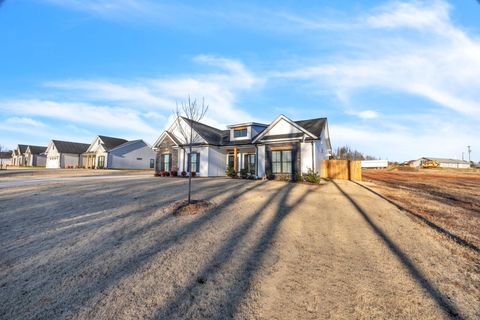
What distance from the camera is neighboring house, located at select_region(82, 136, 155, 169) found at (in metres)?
39.8

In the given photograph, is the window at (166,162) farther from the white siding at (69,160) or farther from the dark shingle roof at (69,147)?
the dark shingle roof at (69,147)

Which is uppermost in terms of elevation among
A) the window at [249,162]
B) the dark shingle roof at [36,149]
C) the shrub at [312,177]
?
the dark shingle roof at [36,149]

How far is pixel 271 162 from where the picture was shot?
65.3 ft

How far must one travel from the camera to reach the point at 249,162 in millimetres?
22219

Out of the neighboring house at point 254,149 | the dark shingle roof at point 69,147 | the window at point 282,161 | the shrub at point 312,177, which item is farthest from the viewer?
the dark shingle roof at point 69,147

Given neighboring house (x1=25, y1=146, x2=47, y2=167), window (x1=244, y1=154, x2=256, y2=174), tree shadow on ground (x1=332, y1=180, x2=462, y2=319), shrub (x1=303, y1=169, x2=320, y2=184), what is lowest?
tree shadow on ground (x1=332, y1=180, x2=462, y2=319)

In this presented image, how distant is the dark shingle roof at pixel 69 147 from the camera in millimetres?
47750

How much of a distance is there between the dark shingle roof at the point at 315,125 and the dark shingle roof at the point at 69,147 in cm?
4805

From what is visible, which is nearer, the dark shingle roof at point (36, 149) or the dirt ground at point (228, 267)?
the dirt ground at point (228, 267)

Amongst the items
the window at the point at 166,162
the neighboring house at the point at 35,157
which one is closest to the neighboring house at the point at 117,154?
the window at the point at 166,162

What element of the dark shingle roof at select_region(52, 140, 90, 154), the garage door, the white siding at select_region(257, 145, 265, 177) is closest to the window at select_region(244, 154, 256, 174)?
the white siding at select_region(257, 145, 265, 177)

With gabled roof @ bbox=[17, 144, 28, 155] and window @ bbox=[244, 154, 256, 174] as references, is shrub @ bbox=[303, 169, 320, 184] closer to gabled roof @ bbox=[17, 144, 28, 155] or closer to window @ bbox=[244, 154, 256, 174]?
window @ bbox=[244, 154, 256, 174]

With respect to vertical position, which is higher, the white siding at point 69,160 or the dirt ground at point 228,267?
the white siding at point 69,160

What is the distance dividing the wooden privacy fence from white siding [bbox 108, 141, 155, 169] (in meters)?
34.2
